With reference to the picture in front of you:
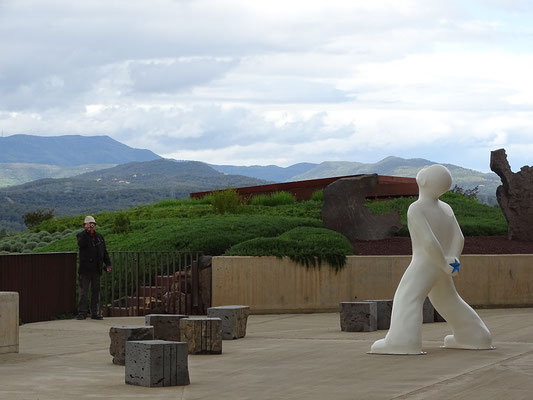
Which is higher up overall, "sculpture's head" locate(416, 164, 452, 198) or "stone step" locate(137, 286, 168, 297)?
"sculpture's head" locate(416, 164, 452, 198)

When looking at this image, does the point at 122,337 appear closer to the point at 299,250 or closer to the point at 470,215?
the point at 299,250

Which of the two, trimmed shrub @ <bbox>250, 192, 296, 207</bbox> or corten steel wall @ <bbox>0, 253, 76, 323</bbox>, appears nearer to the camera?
corten steel wall @ <bbox>0, 253, 76, 323</bbox>

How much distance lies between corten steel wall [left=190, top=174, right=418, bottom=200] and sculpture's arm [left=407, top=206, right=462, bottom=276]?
21965 mm

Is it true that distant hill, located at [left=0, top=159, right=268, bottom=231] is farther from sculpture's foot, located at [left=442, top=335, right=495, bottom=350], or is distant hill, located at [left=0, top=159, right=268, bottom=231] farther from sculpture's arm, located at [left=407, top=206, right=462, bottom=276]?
sculpture's arm, located at [left=407, top=206, right=462, bottom=276]

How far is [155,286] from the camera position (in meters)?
23.2

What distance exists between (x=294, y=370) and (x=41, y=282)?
968 centimetres

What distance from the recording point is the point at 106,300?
22.8m

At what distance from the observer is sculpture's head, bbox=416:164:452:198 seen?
47.7 ft

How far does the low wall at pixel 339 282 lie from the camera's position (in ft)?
73.2

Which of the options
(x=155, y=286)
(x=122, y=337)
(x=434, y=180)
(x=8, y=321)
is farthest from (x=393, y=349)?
(x=155, y=286)

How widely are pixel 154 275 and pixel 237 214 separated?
6745mm

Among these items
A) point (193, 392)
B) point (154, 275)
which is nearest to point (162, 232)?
point (154, 275)

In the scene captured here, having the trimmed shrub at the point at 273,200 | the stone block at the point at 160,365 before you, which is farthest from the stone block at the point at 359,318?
the trimmed shrub at the point at 273,200

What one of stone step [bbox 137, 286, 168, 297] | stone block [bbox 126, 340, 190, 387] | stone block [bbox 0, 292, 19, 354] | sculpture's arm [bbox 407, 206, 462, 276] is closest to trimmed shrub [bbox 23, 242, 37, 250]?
stone step [bbox 137, 286, 168, 297]
